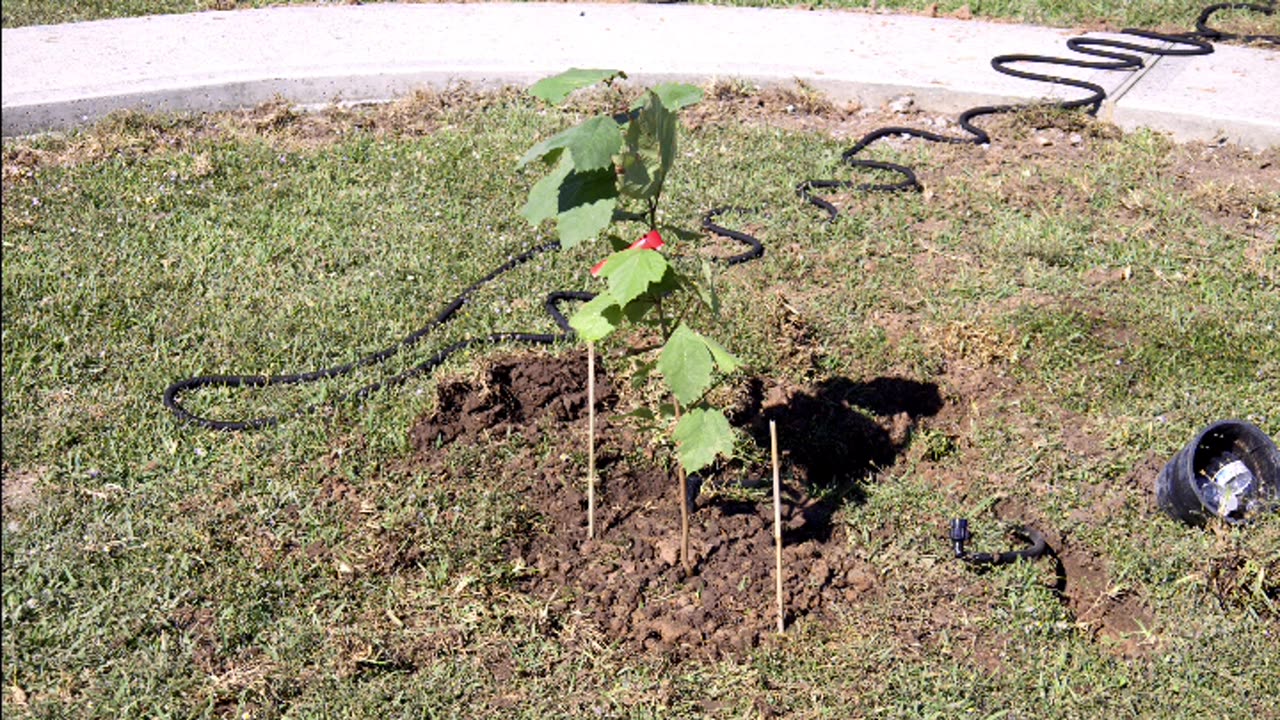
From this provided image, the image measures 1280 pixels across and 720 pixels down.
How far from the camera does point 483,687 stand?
3094 millimetres

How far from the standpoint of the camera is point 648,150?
2916 mm

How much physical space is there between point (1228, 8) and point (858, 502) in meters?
5.56

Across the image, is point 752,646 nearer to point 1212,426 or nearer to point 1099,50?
point 1212,426

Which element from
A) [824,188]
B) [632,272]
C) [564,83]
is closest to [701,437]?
[632,272]

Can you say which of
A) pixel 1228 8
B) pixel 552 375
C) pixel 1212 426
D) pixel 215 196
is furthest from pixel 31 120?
pixel 1228 8

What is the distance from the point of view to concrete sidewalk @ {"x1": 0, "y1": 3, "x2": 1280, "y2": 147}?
6094 millimetres

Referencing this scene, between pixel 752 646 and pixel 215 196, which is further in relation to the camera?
pixel 215 196

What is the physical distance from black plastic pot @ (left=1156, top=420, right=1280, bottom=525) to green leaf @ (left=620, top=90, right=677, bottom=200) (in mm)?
1771

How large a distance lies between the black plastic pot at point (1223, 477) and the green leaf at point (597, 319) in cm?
170

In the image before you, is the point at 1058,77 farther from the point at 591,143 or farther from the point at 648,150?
the point at 591,143

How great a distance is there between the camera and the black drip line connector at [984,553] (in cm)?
350

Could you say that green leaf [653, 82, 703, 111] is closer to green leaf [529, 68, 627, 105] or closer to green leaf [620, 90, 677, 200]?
green leaf [620, 90, 677, 200]

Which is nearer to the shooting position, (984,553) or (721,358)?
(721,358)

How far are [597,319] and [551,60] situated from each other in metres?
3.76
